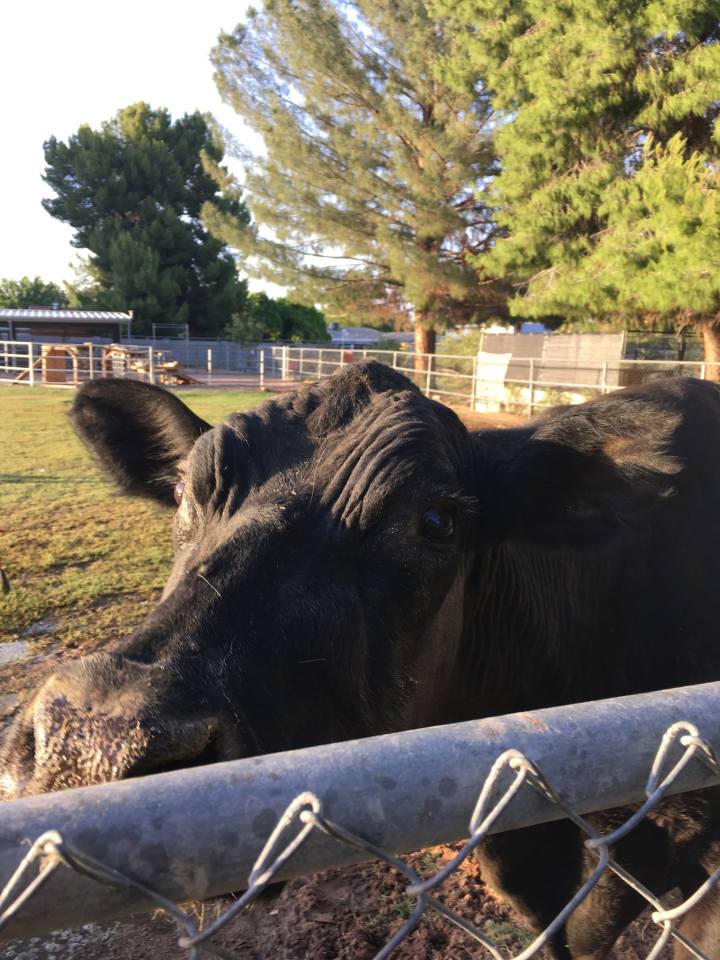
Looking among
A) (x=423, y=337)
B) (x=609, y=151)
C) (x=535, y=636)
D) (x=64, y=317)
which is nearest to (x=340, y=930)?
(x=535, y=636)

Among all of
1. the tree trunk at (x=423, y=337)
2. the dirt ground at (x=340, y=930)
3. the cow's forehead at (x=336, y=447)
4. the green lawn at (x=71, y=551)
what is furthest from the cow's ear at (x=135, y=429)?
the tree trunk at (x=423, y=337)

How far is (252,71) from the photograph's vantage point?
2622 cm

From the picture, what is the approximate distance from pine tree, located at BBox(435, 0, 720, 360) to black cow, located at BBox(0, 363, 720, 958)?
1279 centimetres

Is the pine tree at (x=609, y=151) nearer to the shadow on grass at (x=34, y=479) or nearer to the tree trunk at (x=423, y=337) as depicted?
the tree trunk at (x=423, y=337)

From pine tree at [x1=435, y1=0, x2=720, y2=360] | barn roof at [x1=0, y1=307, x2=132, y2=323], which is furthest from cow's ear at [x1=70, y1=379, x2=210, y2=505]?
barn roof at [x1=0, y1=307, x2=132, y2=323]

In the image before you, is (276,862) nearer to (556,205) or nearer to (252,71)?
(556,205)

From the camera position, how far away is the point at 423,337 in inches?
1102

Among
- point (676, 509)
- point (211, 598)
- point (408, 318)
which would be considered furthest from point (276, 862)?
point (408, 318)

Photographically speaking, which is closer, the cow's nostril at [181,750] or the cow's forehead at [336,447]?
the cow's nostril at [181,750]

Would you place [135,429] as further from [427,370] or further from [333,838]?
[427,370]

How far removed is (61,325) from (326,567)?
45.1m

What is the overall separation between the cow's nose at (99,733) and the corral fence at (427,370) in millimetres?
11483

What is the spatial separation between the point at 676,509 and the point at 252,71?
28.3m

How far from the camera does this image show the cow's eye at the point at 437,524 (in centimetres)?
212
